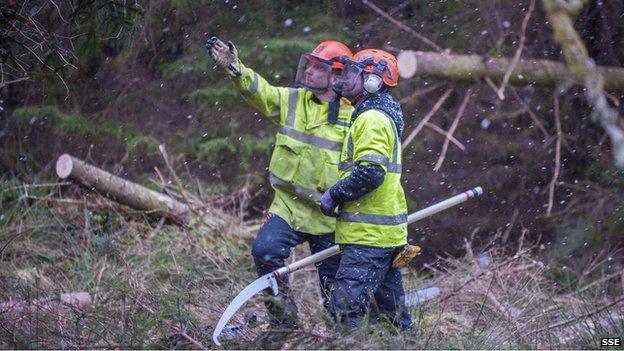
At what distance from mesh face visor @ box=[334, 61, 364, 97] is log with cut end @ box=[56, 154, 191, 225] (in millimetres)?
3483

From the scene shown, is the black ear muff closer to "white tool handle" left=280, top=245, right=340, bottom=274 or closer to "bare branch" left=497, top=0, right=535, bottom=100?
"white tool handle" left=280, top=245, right=340, bottom=274

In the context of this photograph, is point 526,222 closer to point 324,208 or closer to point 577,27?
point 577,27

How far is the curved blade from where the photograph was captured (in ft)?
15.8

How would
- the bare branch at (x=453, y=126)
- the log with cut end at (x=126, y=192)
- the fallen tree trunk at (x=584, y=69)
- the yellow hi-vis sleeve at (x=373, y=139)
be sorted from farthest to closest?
the bare branch at (x=453, y=126), the fallen tree trunk at (x=584, y=69), the log with cut end at (x=126, y=192), the yellow hi-vis sleeve at (x=373, y=139)

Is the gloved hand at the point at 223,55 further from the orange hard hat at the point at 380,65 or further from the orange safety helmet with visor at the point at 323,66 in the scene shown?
the orange hard hat at the point at 380,65

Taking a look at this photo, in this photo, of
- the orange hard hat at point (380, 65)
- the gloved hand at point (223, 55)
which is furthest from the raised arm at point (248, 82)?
the orange hard hat at point (380, 65)

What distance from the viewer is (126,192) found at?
817 cm

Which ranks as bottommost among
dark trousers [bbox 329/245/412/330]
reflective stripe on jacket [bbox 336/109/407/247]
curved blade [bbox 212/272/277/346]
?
curved blade [bbox 212/272/277/346]

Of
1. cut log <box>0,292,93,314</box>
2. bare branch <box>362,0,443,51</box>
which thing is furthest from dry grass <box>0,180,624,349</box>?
bare branch <box>362,0,443,51</box>

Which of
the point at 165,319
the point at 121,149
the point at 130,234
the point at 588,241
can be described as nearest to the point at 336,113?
the point at 165,319

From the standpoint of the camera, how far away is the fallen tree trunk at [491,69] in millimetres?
8297

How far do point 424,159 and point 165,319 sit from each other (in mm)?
4720

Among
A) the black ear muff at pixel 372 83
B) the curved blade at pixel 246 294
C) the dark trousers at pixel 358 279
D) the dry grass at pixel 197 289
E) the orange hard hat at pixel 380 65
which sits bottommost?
the dry grass at pixel 197 289

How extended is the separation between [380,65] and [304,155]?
2.90 feet
